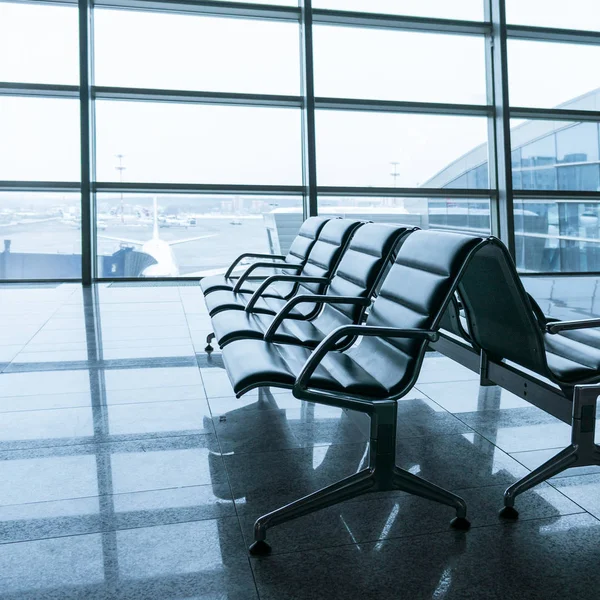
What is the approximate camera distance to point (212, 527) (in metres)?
1.69

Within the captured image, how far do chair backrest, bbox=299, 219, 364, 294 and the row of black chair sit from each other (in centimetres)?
56

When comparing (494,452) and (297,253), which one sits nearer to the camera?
(494,452)

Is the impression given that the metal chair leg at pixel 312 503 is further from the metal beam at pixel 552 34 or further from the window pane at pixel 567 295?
the metal beam at pixel 552 34

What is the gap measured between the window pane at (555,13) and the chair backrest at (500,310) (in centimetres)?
628

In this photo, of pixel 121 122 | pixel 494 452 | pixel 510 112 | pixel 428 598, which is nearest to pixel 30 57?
pixel 121 122

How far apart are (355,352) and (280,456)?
407 mm

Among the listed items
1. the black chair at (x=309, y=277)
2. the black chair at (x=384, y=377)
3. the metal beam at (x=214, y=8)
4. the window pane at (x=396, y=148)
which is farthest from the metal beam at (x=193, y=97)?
the black chair at (x=384, y=377)

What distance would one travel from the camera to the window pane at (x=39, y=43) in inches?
258

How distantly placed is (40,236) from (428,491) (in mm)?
5850

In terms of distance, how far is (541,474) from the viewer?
179cm

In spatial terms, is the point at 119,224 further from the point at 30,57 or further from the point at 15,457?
the point at 15,457

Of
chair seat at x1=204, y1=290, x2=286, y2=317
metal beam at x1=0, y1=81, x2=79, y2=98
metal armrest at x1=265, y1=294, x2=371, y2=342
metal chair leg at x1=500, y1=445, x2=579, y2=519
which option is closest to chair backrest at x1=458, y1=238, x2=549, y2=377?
metal chair leg at x1=500, y1=445, x2=579, y2=519

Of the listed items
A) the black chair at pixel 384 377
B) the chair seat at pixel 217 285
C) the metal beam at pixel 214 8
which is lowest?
the black chair at pixel 384 377

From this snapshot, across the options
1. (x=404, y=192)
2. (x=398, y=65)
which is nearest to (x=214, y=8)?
(x=398, y=65)
